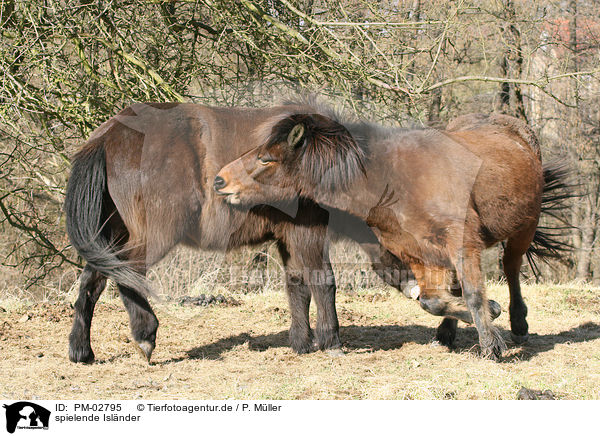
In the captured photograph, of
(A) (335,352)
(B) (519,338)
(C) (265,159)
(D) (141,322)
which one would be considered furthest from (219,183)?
(B) (519,338)

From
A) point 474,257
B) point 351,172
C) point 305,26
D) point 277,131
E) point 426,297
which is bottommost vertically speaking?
point 426,297

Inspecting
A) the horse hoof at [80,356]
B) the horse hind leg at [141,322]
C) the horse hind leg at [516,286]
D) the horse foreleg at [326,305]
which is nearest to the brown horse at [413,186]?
the horse hind leg at [516,286]

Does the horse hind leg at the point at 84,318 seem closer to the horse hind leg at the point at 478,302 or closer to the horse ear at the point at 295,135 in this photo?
the horse ear at the point at 295,135

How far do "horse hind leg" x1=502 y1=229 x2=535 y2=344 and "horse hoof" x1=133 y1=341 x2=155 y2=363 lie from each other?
3348 mm

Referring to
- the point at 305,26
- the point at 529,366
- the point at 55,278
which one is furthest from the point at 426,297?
the point at 55,278

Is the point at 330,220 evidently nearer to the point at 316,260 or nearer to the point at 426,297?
the point at 316,260

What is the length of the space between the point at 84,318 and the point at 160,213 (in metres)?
1.13

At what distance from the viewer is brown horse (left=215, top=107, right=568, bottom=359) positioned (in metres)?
4.53

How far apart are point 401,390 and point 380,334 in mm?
2313

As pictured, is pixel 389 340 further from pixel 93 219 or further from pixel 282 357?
pixel 93 219

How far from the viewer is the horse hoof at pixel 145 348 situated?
475cm

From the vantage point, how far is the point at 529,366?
4.39 meters

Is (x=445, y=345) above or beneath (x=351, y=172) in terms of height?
beneath

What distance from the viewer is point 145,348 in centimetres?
476
